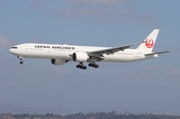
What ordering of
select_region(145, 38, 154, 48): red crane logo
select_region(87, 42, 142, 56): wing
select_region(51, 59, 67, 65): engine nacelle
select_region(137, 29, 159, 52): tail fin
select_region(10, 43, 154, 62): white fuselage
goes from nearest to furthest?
select_region(10, 43, 154, 62): white fuselage
select_region(87, 42, 142, 56): wing
select_region(51, 59, 67, 65): engine nacelle
select_region(137, 29, 159, 52): tail fin
select_region(145, 38, 154, 48): red crane logo

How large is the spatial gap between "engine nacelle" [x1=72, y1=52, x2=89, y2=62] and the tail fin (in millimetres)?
14438

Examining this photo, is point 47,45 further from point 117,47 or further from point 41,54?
point 117,47

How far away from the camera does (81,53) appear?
8238 centimetres

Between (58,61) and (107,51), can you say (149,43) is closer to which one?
(107,51)

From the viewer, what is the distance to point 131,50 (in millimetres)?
89875

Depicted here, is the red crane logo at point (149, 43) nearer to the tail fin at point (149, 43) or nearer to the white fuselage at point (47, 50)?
the tail fin at point (149, 43)

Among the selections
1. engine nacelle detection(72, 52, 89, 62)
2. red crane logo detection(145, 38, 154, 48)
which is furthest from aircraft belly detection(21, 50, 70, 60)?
red crane logo detection(145, 38, 154, 48)

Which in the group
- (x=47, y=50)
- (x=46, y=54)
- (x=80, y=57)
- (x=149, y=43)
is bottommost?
(x=80, y=57)

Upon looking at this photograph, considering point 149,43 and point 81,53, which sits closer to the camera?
point 81,53

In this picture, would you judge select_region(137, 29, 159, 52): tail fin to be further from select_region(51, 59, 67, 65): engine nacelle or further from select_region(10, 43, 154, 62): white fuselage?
select_region(51, 59, 67, 65): engine nacelle

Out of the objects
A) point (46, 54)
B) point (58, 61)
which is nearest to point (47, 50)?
point (46, 54)

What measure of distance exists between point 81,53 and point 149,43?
753 inches

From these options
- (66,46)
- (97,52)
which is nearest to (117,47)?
(97,52)

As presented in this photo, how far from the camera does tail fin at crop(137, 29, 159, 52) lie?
92950 mm
